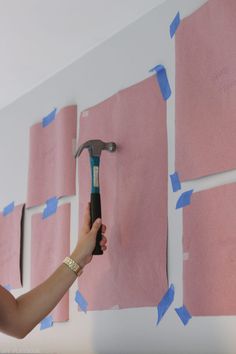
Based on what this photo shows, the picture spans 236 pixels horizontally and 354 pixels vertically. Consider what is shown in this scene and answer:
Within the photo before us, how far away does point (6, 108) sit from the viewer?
7.16 feet

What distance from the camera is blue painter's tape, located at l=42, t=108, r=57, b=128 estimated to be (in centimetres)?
185

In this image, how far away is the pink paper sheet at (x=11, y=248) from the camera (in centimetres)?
189

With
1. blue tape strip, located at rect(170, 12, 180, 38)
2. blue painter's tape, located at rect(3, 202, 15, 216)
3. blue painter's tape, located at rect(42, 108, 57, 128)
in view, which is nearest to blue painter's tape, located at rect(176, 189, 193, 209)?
blue tape strip, located at rect(170, 12, 180, 38)

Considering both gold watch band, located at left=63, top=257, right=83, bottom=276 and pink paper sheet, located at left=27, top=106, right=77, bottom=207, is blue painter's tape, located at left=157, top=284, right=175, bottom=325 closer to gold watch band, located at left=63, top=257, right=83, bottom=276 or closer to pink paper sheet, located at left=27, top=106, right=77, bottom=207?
gold watch band, located at left=63, top=257, right=83, bottom=276

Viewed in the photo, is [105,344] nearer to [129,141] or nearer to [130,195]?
[130,195]

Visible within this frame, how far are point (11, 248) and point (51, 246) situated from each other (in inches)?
10.1

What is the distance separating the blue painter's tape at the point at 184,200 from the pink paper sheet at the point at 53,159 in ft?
1.50

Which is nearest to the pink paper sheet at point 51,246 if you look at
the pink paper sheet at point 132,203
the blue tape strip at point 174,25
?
the pink paper sheet at point 132,203

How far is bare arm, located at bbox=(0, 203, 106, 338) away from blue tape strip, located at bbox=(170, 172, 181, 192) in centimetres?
22

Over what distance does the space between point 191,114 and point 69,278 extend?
0.48 m

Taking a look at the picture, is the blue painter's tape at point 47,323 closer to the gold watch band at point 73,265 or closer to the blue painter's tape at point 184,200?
the gold watch band at point 73,265

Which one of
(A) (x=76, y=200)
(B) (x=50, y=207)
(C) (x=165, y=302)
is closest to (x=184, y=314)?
(C) (x=165, y=302)

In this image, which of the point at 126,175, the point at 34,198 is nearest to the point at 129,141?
the point at 126,175

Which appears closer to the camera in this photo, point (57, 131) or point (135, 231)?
point (135, 231)
